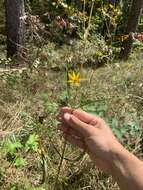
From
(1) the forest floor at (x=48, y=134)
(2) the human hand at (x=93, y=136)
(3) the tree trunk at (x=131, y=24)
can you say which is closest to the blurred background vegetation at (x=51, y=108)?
(1) the forest floor at (x=48, y=134)

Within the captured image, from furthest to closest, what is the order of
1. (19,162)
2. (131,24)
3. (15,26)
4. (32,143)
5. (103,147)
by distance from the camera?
(131,24) < (15,26) < (32,143) < (19,162) < (103,147)

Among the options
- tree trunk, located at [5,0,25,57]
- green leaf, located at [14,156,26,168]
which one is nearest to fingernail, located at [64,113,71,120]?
green leaf, located at [14,156,26,168]

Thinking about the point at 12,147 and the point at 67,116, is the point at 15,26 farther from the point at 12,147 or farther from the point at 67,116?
the point at 67,116

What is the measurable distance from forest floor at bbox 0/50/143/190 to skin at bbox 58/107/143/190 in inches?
26.8

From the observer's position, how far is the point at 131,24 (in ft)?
32.9

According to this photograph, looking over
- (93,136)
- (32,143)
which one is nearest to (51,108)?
(32,143)

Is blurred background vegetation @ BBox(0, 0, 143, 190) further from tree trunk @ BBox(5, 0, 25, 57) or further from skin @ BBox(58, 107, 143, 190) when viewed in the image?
skin @ BBox(58, 107, 143, 190)

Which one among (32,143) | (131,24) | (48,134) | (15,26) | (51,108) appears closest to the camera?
(32,143)

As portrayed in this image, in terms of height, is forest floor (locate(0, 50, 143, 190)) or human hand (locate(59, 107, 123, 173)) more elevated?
human hand (locate(59, 107, 123, 173))

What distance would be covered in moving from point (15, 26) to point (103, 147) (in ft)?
19.2

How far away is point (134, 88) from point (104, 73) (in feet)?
3.50

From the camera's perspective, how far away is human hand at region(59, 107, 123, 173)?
212 cm

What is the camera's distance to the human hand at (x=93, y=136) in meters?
2.12

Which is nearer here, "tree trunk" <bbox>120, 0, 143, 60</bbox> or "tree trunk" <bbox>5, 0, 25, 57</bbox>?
"tree trunk" <bbox>5, 0, 25, 57</bbox>
